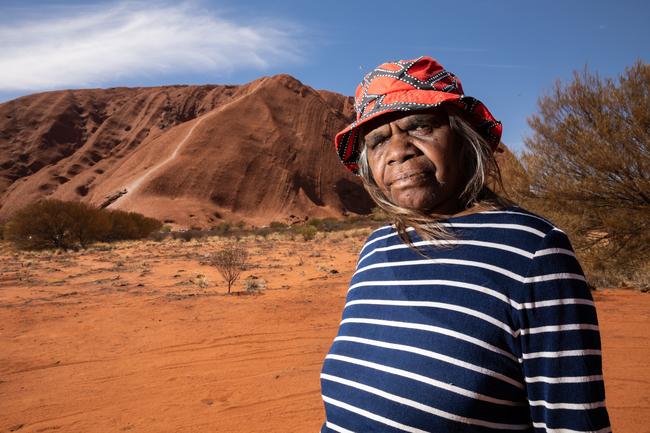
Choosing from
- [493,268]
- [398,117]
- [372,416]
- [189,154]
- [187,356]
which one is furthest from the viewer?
[189,154]

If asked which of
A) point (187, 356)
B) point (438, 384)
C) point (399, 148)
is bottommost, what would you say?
point (187, 356)

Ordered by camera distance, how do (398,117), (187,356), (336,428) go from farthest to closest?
(187,356), (398,117), (336,428)

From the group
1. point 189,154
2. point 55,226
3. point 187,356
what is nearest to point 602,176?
point 187,356

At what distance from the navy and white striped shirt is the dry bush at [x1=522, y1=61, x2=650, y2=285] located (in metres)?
8.19

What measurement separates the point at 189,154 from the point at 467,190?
5533cm

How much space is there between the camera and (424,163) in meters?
1.26

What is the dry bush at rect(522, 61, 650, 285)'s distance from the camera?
7840 millimetres

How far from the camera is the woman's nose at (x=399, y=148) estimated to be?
50.6 inches

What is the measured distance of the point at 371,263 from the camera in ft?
4.58

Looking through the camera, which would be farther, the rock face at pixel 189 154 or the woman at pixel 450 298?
the rock face at pixel 189 154

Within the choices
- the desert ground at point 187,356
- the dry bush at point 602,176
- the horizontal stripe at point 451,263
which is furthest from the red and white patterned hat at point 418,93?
the dry bush at point 602,176

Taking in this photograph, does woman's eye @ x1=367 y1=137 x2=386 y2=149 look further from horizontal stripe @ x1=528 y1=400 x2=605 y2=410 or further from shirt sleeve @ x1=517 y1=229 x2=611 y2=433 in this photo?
horizontal stripe @ x1=528 y1=400 x2=605 y2=410

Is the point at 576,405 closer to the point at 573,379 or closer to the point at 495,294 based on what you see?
the point at 573,379

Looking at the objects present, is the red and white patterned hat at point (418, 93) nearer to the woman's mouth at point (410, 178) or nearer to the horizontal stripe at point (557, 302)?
the woman's mouth at point (410, 178)
